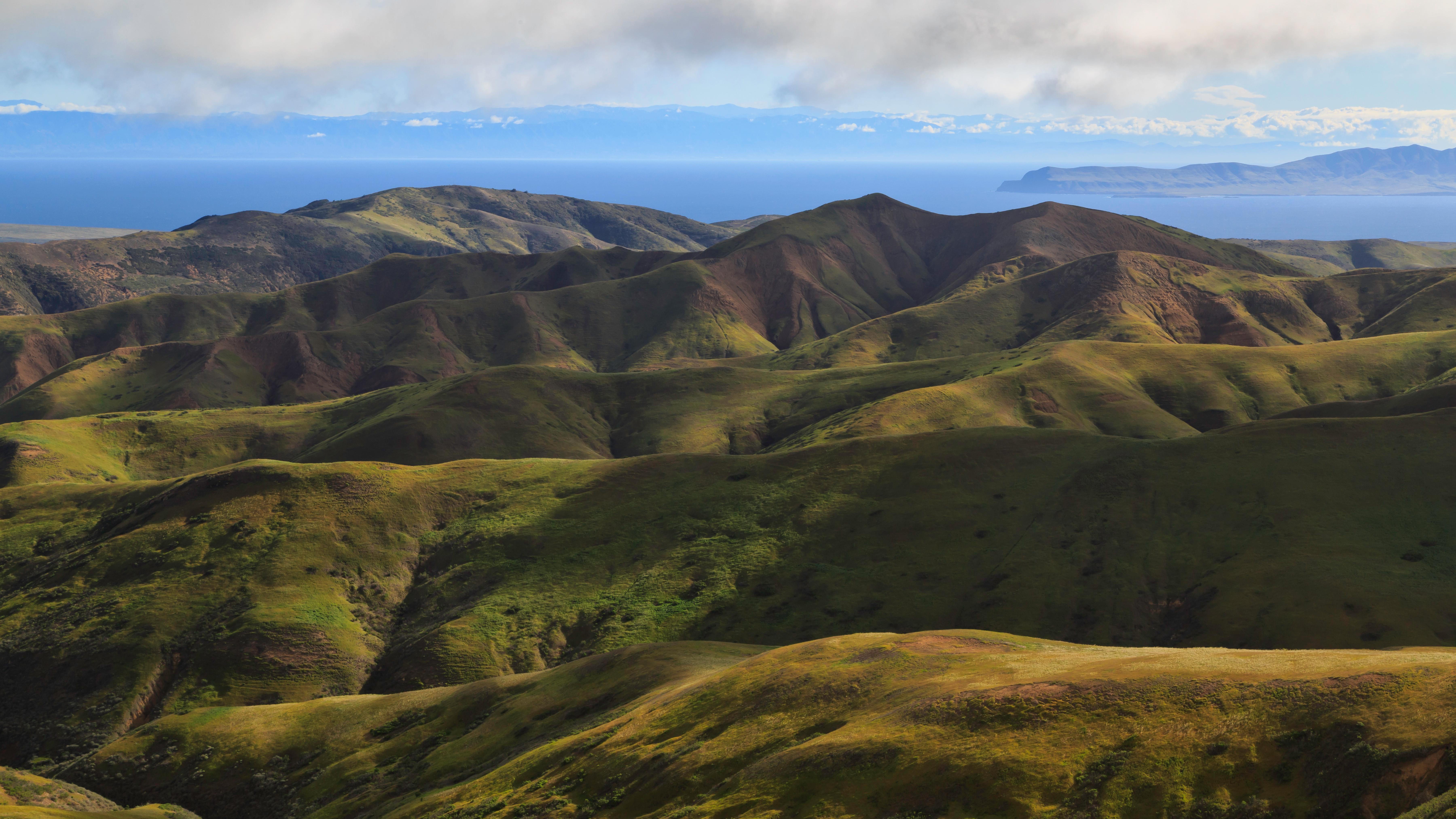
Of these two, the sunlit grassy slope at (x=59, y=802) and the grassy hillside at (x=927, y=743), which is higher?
the grassy hillside at (x=927, y=743)

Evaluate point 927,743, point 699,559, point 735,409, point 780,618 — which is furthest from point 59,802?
point 735,409

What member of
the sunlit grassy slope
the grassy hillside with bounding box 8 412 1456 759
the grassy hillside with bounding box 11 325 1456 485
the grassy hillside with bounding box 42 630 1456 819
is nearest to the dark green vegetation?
the grassy hillside with bounding box 42 630 1456 819

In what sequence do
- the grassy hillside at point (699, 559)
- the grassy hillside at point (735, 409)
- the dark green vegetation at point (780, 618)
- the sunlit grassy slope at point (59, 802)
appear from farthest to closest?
the grassy hillside at point (735, 409) < the grassy hillside at point (699, 559) < the sunlit grassy slope at point (59, 802) < the dark green vegetation at point (780, 618)

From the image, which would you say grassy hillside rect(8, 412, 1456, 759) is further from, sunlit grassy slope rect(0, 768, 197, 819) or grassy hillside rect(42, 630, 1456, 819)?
grassy hillside rect(42, 630, 1456, 819)

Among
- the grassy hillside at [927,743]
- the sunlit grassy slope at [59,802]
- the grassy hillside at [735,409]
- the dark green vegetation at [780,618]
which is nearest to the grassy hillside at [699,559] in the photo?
the dark green vegetation at [780,618]

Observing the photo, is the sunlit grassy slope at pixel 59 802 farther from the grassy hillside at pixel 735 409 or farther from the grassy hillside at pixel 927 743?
the grassy hillside at pixel 735 409

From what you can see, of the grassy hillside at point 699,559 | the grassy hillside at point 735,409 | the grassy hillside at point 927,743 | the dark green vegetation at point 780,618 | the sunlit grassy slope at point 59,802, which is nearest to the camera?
the grassy hillside at point 927,743

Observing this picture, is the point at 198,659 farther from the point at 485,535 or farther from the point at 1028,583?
the point at 1028,583
